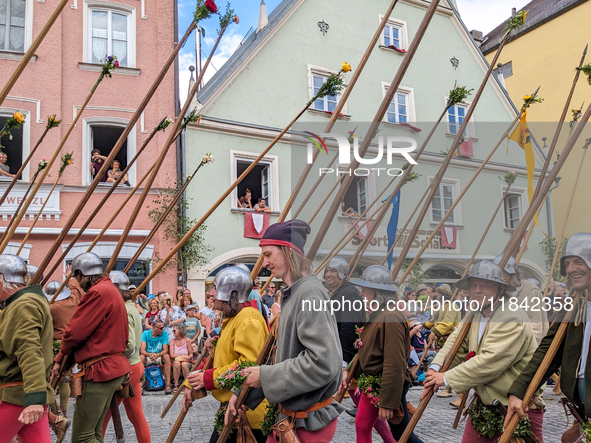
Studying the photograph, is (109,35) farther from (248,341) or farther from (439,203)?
(248,341)

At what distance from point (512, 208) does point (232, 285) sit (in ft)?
44.3

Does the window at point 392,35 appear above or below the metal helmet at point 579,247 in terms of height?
above

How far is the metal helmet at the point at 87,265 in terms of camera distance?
162 inches

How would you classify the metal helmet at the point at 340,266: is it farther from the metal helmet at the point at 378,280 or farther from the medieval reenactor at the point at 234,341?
the medieval reenactor at the point at 234,341

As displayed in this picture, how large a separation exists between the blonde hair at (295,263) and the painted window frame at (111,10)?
1180 cm

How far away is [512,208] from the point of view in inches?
603

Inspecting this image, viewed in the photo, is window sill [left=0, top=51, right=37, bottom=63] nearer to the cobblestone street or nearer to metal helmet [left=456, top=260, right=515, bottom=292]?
the cobblestone street

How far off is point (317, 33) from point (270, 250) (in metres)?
14.4

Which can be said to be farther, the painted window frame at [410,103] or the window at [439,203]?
the painted window frame at [410,103]

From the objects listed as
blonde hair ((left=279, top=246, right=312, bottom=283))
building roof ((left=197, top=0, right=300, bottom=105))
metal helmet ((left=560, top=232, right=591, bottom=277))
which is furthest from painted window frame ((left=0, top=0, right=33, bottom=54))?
metal helmet ((left=560, top=232, right=591, bottom=277))

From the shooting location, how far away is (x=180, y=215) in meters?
13.0

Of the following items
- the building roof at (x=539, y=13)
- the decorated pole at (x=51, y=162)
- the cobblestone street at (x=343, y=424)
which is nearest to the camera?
the decorated pole at (x=51, y=162)

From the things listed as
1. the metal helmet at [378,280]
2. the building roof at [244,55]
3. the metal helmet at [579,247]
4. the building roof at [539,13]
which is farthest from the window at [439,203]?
the metal helmet at [579,247]

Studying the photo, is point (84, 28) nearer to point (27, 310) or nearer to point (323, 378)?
point (27, 310)
